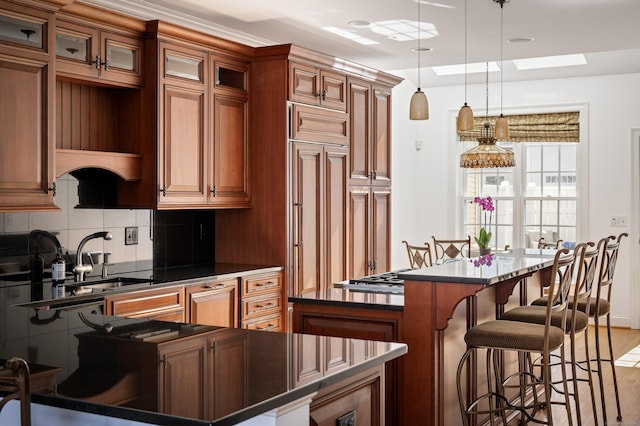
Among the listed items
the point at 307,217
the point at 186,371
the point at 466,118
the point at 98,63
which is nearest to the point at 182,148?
the point at 98,63

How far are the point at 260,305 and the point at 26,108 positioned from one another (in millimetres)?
2049

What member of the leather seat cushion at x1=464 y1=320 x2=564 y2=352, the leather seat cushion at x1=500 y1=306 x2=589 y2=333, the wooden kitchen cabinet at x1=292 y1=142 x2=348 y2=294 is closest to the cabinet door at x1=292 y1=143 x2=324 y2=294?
the wooden kitchen cabinet at x1=292 y1=142 x2=348 y2=294

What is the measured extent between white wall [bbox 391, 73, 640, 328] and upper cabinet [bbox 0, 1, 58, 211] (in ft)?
15.6

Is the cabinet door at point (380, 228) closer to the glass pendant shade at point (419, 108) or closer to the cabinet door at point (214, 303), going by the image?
the cabinet door at point (214, 303)

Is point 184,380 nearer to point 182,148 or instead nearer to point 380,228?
point 182,148

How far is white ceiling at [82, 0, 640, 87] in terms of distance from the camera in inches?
183

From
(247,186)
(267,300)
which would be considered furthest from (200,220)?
(267,300)

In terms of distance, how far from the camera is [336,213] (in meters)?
5.77

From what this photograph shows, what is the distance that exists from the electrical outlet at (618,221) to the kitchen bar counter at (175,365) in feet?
20.4

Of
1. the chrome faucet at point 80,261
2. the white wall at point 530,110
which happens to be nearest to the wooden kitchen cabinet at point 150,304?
the chrome faucet at point 80,261

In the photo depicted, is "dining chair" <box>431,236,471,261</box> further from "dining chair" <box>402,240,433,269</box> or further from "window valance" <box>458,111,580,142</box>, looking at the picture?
"window valance" <box>458,111,580,142</box>

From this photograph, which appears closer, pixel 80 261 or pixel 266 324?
pixel 80 261

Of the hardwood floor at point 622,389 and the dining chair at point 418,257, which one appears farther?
the dining chair at point 418,257

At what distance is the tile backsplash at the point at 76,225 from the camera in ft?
13.3
